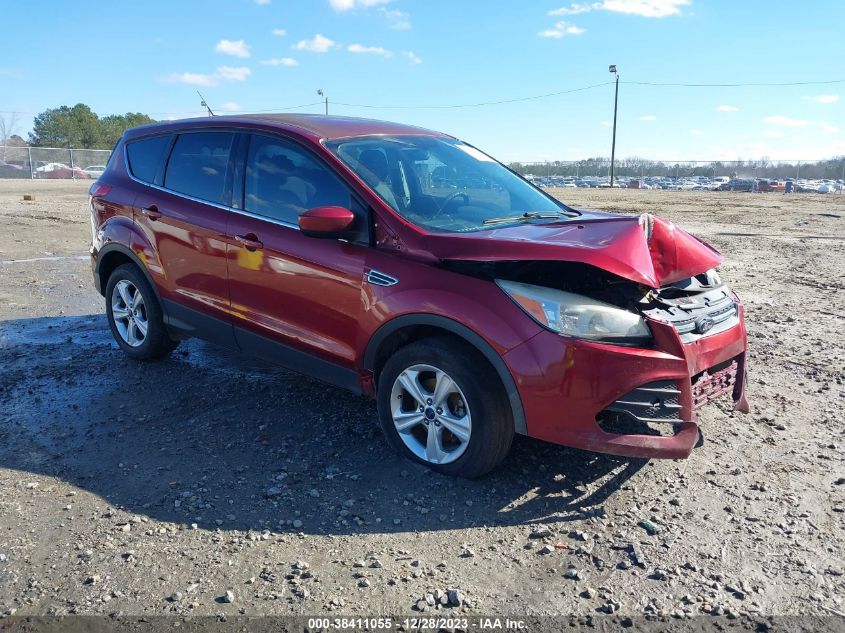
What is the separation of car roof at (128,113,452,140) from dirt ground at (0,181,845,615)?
1.84 m

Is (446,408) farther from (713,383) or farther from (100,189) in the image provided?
(100,189)

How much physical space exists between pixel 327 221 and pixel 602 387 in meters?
1.70

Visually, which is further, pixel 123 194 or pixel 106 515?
pixel 123 194

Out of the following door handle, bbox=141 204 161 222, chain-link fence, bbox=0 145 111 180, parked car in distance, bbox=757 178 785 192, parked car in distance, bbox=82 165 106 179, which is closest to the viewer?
door handle, bbox=141 204 161 222

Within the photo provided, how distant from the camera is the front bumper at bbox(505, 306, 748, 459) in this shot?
3281mm

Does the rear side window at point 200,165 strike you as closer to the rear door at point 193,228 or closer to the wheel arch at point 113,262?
the rear door at point 193,228

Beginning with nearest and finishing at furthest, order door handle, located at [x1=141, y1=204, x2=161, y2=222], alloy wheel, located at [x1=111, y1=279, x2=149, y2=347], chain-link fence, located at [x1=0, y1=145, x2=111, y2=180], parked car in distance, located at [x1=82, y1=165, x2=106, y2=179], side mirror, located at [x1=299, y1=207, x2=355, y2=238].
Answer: side mirror, located at [x1=299, y1=207, x2=355, y2=238] < door handle, located at [x1=141, y1=204, x2=161, y2=222] < alloy wheel, located at [x1=111, y1=279, x2=149, y2=347] < chain-link fence, located at [x1=0, y1=145, x2=111, y2=180] < parked car in distance, located at [x1=82, y1=165, x2=106, y2=179]

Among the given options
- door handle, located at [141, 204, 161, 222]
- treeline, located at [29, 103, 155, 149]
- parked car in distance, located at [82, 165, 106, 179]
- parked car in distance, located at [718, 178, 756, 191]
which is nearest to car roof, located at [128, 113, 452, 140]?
door handle, located at [141, 204, 161, 222]

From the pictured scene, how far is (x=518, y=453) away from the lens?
4070 millimetres

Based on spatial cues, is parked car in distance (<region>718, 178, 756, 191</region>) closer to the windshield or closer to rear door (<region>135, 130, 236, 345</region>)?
the windshield

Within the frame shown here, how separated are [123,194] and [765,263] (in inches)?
393

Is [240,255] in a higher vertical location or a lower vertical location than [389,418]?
higher

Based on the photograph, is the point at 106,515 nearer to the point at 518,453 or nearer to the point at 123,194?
the point at 518,453

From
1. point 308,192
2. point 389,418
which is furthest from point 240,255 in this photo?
point 389,418
